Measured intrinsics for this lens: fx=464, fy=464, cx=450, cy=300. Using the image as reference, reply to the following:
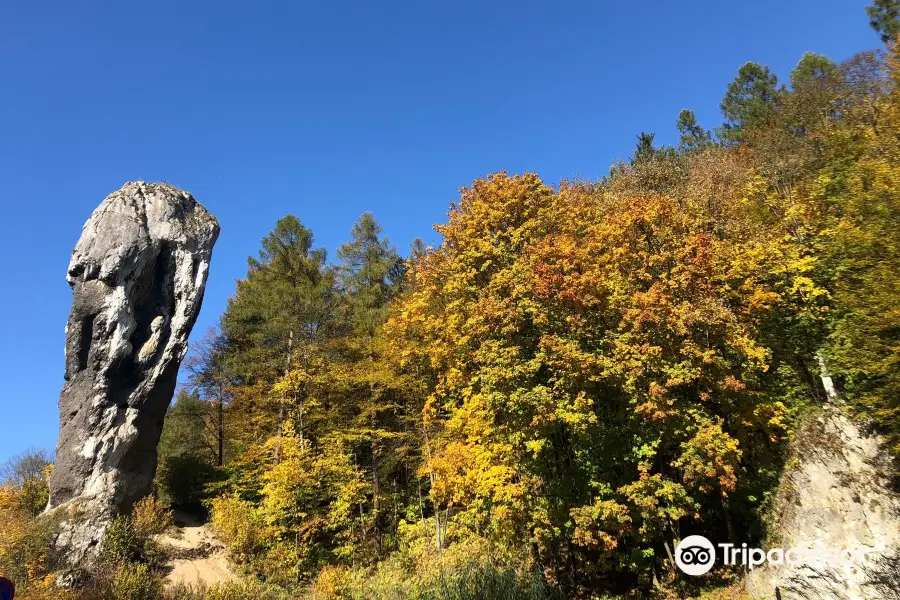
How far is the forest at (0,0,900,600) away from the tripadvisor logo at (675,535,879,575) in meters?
0.40

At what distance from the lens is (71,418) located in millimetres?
18266

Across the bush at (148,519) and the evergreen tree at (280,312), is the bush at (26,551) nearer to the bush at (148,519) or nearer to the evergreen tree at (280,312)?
the bush at (148,519)

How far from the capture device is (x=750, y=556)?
12.5m

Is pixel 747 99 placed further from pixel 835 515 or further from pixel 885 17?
pixel 835 515

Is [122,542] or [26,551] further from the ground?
[26,551]

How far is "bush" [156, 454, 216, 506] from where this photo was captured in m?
24.4

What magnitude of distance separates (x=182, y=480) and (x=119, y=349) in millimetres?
9477

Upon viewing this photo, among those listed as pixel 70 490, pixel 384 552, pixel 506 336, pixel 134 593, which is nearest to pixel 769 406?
pixel 506 336

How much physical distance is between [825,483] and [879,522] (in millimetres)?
1288

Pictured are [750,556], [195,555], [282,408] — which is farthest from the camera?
[282,408]

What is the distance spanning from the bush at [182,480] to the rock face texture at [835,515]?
81.1ft

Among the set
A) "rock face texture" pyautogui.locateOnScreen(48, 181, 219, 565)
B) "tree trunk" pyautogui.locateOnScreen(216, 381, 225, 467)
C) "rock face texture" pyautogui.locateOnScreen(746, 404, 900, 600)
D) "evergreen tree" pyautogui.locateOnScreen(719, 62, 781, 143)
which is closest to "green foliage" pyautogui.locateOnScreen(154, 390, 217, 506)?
"tree trunk" pyautogui.locateOnScreen(216, 381, 225, 467)

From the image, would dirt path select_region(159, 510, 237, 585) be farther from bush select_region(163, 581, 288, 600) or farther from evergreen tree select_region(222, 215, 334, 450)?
evergreen tree select_region(222, 215, 334, 450)

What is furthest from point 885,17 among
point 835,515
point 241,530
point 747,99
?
point 241,530
